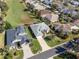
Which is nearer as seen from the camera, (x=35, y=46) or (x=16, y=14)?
(x=35, y=46)

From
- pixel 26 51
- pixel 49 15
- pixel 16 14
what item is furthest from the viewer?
pixel 16 14

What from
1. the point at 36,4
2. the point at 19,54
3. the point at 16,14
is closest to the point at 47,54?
the point at 19,54

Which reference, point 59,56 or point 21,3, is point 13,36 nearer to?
point 59,56

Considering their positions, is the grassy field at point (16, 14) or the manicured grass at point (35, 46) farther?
the grassy field at point (16, 14)

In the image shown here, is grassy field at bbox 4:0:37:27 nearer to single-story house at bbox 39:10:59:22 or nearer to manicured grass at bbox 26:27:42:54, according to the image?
single-story house at bbox 39:10:59:22

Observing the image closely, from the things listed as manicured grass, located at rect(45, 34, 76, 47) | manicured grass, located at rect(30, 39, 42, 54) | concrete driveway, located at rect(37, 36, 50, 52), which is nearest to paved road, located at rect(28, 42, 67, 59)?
concrete driveway, located at rect(37, 36, 50, 52)

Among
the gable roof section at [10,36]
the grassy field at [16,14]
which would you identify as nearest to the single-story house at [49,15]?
the grassy field at [16,14]

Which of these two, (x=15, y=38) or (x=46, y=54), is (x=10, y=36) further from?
(x=46, y=54)

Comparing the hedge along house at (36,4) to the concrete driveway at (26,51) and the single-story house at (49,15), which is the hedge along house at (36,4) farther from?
the concrete driveway at (26,51)
